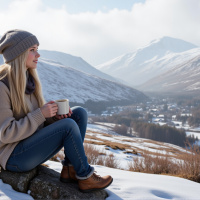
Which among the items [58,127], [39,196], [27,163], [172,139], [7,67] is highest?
[7,67]

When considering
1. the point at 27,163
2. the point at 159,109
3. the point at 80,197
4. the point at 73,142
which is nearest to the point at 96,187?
the point at 80,197

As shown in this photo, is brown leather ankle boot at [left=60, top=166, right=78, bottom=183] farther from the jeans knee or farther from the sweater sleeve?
the sweater sleeve

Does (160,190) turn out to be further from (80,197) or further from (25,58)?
(25,58)

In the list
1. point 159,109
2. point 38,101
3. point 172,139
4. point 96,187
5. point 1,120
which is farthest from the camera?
point 159,109

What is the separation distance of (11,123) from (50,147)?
61 cm

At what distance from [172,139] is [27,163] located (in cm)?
9932

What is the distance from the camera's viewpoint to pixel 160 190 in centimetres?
351

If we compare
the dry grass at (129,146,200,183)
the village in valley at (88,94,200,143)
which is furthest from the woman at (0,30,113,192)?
the village in valley at (88,94,200,143)

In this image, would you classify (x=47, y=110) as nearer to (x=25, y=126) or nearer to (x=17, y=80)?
(x=25, y=126)

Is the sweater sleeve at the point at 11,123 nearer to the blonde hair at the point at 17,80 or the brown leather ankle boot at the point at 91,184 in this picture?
the blonde hair at the point at 17,80

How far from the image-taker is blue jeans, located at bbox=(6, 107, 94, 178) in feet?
9.56

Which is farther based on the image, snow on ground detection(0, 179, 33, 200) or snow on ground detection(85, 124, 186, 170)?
snow on ground detection(85, 124, 186, 170)

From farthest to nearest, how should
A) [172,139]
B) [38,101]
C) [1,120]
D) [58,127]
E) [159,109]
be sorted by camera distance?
[159,109] → [172,139] → [38,101] → [58,127] → [1,120]

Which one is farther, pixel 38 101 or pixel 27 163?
pixel 38 101
